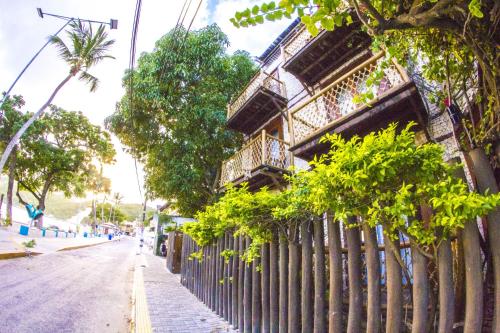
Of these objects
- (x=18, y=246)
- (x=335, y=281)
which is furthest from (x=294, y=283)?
(x=18, y=246)

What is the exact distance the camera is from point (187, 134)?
12.6m

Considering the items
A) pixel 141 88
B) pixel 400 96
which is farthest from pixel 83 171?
pixel 400 96

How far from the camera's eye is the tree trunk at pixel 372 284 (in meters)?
2.13

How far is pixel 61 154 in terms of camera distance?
26969mm

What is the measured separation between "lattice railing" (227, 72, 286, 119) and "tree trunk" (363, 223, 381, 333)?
848 cm

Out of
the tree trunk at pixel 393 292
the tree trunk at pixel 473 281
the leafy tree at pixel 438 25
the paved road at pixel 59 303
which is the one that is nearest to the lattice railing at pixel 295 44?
the leafy tree at pixel 438 25

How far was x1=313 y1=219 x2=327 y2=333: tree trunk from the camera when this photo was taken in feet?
8.48

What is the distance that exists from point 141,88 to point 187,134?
10.3ft

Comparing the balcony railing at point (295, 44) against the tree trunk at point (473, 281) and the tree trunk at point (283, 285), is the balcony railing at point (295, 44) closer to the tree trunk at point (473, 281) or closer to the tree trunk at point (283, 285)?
the tree trunk at point (283, 285)

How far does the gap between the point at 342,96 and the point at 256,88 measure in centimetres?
389

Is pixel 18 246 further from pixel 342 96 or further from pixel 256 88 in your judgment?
pixel 342 96

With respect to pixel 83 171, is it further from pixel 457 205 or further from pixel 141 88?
pixel 457 205

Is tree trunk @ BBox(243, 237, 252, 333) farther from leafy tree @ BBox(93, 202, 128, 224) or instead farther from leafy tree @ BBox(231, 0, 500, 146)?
leafy tree @ BBox(93, 202, 128, 224)

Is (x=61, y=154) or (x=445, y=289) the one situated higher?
(x=61, y=154)
